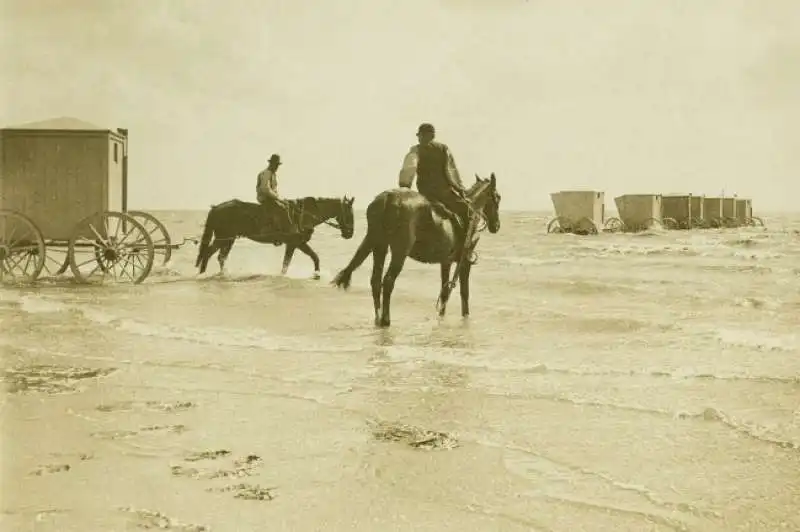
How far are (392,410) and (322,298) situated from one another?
718 centimetres

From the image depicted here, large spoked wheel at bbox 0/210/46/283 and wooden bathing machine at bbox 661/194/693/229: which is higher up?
wooden bathing machine at bbox 661/194/693/229

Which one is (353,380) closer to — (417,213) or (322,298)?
(417,213)

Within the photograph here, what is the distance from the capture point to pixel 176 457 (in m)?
4.57

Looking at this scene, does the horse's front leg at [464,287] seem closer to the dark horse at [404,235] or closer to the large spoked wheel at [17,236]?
the dark horse at [404,235]

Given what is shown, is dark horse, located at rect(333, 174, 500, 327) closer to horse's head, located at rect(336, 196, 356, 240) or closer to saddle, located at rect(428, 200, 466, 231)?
saddle, located at rect(428, 200, 466, 231)

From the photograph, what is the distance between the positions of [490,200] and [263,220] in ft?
19.3

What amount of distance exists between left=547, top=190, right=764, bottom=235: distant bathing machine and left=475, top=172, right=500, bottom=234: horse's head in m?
35.8

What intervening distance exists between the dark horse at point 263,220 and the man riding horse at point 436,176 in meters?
5.46

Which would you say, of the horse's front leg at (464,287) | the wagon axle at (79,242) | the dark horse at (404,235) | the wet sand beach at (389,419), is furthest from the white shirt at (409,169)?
the wagon axle at (79,242)

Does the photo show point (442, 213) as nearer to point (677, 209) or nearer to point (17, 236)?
point (17, 236)

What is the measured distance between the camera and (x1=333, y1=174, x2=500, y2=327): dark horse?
9.05m

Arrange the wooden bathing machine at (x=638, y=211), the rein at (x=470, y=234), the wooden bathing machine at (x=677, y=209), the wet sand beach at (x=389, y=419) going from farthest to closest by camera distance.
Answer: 1. the wooden bathing machine at (x=677, y=209)
2. the wooden bathing machine at (x=638, y=211)
3. the rein at (x=470, y=234)
4. the wet sand beach at (x=389, y=419)

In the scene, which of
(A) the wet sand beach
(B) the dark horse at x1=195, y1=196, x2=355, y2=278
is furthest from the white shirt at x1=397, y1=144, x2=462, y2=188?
(B) the dark horse at x1=195, y1=196, x2=355, y2=278

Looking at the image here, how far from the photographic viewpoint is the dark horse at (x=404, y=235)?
905cm
